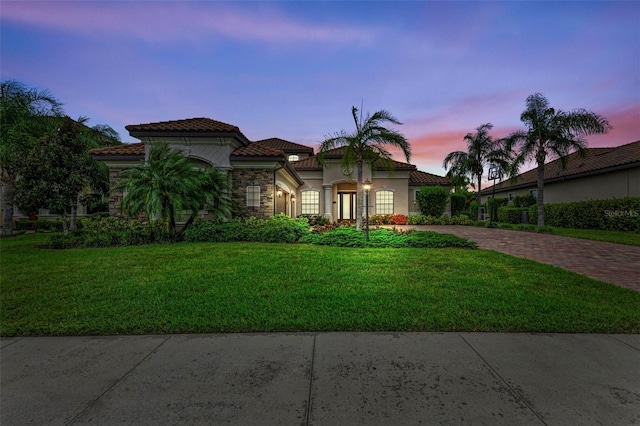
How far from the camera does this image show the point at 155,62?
10.8 meters

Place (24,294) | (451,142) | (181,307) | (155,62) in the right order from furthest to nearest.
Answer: (451,142) < (155,62) < (24,294) < (181,307)

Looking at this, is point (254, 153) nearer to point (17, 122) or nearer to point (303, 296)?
point (303, 296)

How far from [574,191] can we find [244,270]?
23191mm

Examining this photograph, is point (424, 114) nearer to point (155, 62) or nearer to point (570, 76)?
point (570, 76)

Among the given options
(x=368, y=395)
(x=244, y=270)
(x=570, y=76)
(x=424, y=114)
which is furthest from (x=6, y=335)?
(x=424, y=114)

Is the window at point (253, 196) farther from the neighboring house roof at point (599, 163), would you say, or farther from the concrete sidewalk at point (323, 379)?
the neighboring house roof at point (599, 163)

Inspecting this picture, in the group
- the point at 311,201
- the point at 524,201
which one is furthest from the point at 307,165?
the point at 524,201

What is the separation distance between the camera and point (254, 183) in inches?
511

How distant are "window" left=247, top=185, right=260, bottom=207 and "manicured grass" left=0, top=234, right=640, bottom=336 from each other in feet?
18.6

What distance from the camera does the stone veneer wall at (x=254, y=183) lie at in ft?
42.5

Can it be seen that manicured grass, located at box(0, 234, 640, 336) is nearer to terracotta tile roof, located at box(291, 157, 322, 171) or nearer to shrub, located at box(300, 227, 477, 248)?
shrub, located at box(300, 227, 477, 248)

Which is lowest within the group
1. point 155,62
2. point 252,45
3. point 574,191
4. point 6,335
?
point 6,335

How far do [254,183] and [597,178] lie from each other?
67.5ft

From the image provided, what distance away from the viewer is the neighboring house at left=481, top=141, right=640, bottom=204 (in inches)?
596
